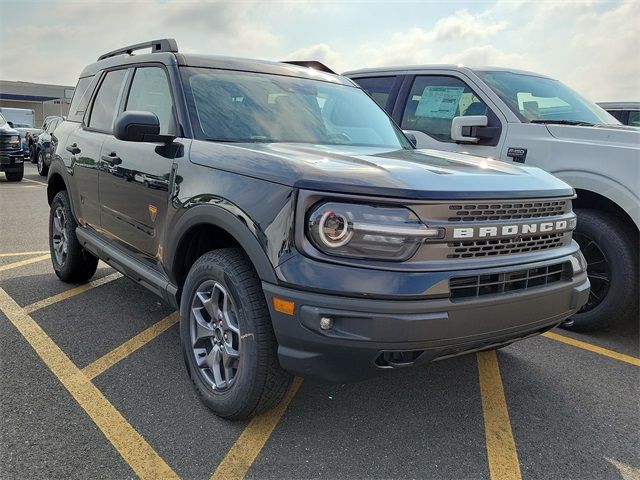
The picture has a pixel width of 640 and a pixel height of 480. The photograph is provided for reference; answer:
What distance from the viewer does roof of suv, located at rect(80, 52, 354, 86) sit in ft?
10.9

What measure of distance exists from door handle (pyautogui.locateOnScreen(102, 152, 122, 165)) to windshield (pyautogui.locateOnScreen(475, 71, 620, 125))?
3.27 m

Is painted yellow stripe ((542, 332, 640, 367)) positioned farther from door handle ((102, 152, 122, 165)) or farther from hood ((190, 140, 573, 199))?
door handle ((102, 152, 122, 165))

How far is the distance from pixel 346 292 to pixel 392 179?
518mm

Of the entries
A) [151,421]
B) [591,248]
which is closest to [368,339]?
[151,421]

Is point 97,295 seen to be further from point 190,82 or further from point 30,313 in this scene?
point 190,82

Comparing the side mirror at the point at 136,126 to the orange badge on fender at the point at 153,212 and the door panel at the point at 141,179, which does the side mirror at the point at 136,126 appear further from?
the orange badge on fender at the point at 153,212

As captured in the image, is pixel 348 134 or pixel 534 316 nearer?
pixel 534 316

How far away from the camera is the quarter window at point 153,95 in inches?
128

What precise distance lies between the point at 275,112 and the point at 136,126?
853 mm

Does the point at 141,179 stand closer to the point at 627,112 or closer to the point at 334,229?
the point at 334,229

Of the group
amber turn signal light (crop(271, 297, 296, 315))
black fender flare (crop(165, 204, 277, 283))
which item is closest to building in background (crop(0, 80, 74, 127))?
black fender flare (crop(165, 204, 277, 283))

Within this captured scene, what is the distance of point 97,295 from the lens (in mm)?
4516

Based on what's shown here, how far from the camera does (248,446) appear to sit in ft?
8.08

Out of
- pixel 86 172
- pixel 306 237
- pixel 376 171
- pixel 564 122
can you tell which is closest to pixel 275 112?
pixel 376 171
